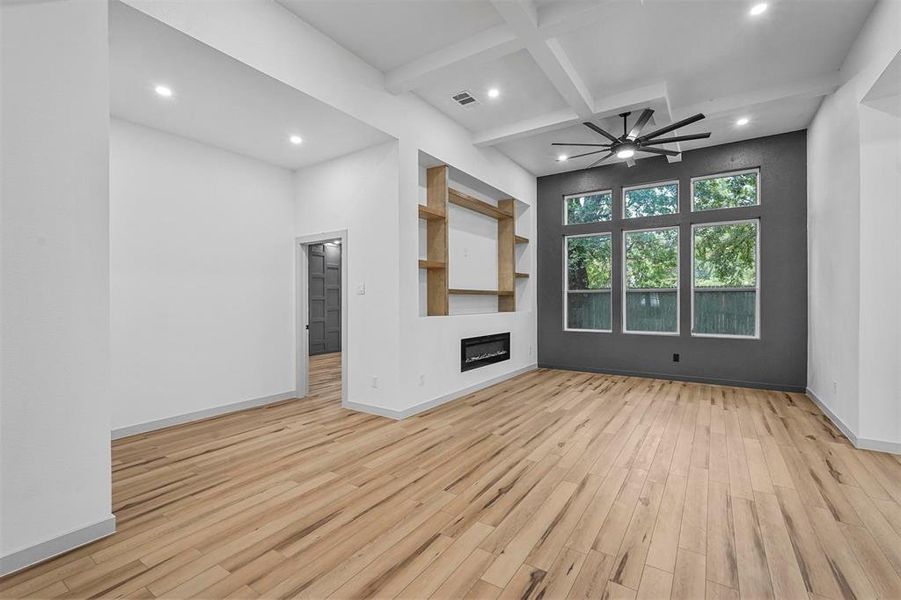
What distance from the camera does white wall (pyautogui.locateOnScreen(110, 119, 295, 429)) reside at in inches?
146

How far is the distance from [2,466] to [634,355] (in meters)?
6.83

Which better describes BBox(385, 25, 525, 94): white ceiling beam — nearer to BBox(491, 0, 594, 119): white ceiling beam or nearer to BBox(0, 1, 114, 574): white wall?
BBox(491, 0, 594, 119): white ceiling beam

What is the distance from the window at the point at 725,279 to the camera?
18.9ft

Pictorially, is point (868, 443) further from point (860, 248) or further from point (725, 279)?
point (725, 279)

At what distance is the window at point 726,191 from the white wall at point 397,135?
274 centimetres

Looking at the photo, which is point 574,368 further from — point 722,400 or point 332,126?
point 332,126

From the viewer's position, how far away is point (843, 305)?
3.83m

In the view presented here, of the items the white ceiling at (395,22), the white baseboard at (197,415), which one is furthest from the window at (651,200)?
the white baseboard at (197,415)

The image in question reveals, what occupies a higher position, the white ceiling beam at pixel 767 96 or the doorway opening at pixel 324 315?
the white ceiling beam at pixel 767 96

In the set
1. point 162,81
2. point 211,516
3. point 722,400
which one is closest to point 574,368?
point 722,400

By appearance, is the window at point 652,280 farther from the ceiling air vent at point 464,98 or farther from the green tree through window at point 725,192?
the ceiling air vent at point 464,98

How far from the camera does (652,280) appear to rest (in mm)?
6414

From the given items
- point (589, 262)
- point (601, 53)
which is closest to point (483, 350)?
point (589, 262)

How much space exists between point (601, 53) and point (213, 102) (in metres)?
3.48
